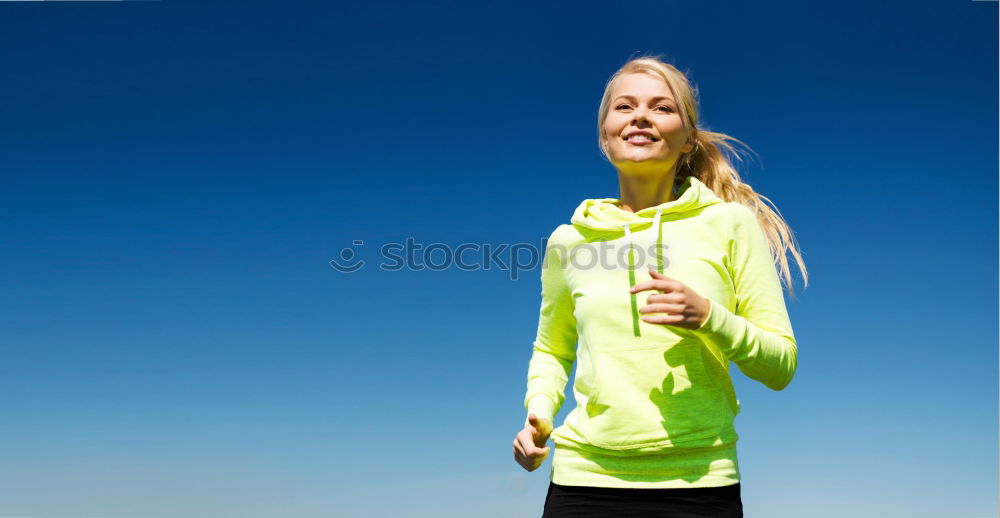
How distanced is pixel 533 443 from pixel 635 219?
43.6 inches

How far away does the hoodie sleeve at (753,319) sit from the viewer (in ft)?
10.7

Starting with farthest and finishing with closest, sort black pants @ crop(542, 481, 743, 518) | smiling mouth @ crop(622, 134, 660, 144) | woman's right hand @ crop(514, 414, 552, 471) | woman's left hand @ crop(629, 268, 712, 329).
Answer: smiling mouth @ crop(622, 134, 660, 144) < woman's right hand @ crop(514, 414, 552, 471) < black pants @ crop(542, 481, 743, 518) < woman's left hand @ crop(629, 268, 712, 329)

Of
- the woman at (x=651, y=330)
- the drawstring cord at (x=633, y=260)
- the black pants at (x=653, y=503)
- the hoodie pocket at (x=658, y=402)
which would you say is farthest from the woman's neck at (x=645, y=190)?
the black pants at (x=653, y=503)

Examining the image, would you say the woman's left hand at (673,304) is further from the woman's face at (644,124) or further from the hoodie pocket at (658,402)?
the woman's face at (644,124)

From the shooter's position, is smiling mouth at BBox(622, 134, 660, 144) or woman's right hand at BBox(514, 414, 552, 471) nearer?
woman's right hand at BBox(514, 414, 552, 471)

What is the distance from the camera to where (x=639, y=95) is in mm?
3967

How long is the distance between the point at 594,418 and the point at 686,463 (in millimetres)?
426

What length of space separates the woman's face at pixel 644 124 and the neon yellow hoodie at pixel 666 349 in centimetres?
23

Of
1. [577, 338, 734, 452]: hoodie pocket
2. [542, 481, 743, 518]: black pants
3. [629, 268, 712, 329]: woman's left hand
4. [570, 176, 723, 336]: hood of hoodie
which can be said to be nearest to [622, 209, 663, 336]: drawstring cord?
[570, 176, 723, 336]: hood of hoodie

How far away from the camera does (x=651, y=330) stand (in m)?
3.61

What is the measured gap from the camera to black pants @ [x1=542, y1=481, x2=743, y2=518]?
343 centimetres

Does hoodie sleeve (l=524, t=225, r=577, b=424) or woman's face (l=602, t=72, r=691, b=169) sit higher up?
woman's face (l=602, t=72, r=691, b=169)

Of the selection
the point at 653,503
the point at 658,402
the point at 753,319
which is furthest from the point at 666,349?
the point at 653,503

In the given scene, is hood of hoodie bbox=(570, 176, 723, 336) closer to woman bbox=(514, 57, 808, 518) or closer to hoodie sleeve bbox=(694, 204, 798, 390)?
woman bbox=(514, 57, 808, 518)
